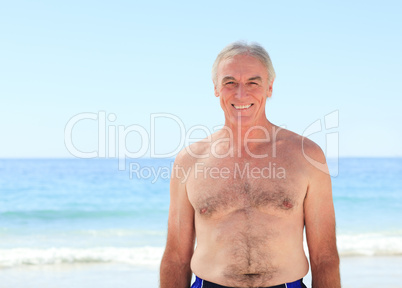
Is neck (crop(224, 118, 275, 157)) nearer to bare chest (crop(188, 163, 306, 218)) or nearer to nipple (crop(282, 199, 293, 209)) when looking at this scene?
bare chest (crop(188, 163, 306, 218))

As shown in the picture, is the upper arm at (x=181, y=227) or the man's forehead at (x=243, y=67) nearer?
the man's forehead at (x=243, y=67)

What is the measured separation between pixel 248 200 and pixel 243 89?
57 centimetres

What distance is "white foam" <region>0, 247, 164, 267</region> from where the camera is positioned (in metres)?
8.23

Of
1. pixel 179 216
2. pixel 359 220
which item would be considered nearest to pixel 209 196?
pixel 179 216

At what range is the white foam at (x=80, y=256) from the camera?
8227mm

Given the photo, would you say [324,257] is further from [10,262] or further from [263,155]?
[10,262]

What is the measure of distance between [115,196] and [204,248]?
1661 centimetres

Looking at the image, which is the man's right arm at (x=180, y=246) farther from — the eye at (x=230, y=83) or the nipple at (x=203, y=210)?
the eye at (x=230, y=83)

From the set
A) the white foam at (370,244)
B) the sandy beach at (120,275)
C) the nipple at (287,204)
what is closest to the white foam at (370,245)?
the white foam at (370,244)

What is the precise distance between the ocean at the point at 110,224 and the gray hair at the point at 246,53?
182 inches

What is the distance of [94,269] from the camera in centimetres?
767

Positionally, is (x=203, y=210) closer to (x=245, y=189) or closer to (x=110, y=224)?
(x=245, y=189)

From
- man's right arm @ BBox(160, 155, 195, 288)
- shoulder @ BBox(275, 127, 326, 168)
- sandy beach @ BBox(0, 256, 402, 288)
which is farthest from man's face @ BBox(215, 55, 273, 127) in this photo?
sandy beach @ BBox(0, 256, 402, 288)

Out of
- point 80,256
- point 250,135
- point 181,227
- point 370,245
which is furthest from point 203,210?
point 370,245
